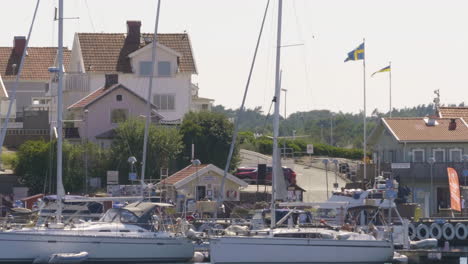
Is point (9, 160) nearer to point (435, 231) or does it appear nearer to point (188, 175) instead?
point (188, 175)

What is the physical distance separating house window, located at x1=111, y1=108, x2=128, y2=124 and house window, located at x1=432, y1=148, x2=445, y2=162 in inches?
796

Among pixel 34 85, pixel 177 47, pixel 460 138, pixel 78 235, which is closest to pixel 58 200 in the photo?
pixel 78 235

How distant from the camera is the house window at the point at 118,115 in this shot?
273 feet

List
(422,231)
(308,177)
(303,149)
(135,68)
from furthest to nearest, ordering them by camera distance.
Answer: (303,149), (135,68), (308,177), (422,231)

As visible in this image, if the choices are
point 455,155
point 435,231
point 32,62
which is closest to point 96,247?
point 435,231

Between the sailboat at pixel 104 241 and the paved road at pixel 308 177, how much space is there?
84.7 feet

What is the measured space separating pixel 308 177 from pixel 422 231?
2494cm

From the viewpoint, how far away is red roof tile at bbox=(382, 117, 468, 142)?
77.4 meters

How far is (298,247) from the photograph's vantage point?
4900 cm

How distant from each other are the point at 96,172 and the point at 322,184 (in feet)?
56.9

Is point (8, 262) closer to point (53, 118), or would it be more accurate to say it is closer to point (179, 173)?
point (179, 173)

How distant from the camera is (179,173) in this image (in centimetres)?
7156

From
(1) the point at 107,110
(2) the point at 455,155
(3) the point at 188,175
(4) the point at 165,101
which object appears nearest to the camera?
(3) the point at 188,175

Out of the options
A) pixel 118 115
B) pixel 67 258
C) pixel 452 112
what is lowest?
pixel 67 258
